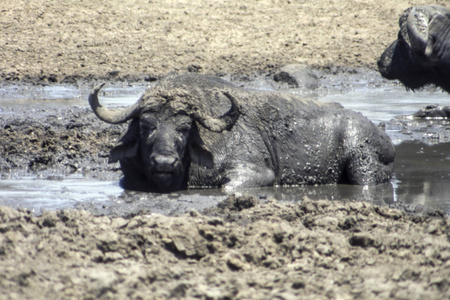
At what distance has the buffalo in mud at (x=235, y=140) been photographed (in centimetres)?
795

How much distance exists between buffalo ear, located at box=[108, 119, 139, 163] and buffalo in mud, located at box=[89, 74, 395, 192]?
0.01 meters

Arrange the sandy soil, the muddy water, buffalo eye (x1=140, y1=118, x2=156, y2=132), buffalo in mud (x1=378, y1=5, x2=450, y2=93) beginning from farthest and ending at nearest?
the sandy soil, buffalo in mud (x1=378, y1=5, x2=450, y2=93), buffalo eye (x1=140, y1=118, x2=156, y2=132), the muddy water

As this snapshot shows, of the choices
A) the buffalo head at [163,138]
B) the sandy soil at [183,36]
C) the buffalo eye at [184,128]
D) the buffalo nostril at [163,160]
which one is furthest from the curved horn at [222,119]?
the sandy soil at [183,36]

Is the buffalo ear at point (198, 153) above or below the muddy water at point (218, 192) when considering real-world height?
above

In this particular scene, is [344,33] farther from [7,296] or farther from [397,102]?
[7,296]

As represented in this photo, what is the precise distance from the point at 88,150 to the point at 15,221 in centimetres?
414

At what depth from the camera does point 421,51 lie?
13.2 metres

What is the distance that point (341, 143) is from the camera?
905 centimetres

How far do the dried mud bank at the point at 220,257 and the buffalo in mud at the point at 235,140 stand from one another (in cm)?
197

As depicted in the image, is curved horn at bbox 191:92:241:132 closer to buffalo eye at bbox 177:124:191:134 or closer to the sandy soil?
buffalo eye at bbox 177:124:191:134

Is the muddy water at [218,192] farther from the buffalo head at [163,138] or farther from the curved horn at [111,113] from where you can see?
the curved horn at [111,113]

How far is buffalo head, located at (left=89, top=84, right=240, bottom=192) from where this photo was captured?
7.77m

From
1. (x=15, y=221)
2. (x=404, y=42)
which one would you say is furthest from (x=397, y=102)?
(x=15, y=221)

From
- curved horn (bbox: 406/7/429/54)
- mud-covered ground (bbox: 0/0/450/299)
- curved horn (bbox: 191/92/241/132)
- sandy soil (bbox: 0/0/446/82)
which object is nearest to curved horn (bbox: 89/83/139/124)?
curved horn (bbox: 191/92/241/132)
